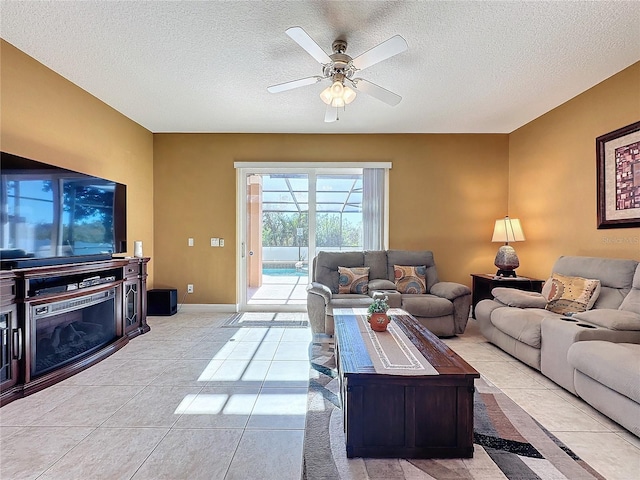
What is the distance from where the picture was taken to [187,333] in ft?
12.4

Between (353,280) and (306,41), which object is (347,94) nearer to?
(306,41)

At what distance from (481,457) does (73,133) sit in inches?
172

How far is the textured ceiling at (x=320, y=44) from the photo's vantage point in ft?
7.12

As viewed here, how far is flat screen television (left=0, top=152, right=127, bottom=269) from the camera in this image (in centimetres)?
231

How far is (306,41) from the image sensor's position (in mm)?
2059

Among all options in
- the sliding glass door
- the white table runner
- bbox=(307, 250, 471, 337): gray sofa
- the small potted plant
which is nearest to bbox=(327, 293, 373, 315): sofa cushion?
bbox=(307, 250, 471, 337): gray sofa

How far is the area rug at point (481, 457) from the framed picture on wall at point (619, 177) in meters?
2.13

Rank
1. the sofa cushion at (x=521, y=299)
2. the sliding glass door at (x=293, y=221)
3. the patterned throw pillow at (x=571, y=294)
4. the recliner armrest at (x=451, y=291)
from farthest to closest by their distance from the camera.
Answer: the sliding glass door at (x=293, y=221), the recliner armrest at (x=451, y=291), the sofa cushion at (x=521, y=299), the patterned throw pillow at (x=571, y=294)

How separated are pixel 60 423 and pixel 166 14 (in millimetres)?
2775

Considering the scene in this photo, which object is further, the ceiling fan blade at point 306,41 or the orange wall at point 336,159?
the orange wall at point 336,159

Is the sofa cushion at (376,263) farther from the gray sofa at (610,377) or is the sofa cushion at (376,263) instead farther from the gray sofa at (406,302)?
the gray sofa at (610,377)

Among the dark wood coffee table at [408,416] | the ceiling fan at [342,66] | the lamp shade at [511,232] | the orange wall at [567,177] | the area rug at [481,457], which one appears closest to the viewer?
the area rug at [481,457]

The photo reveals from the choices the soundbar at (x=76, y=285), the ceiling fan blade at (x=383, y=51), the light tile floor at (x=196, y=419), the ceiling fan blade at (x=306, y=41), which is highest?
the ceiling fan blade at (x=306, y=41)

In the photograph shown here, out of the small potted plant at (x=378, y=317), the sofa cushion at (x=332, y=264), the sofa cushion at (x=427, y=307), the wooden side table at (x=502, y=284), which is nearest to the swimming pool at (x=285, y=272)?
the sofa cushion at (x=332, y=264)
